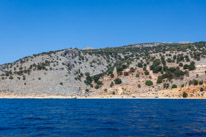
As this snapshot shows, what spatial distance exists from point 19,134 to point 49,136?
3915mm

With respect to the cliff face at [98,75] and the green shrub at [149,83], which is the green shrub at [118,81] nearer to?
the cliff face at [98,75]

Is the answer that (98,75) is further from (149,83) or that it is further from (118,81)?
(149,83)

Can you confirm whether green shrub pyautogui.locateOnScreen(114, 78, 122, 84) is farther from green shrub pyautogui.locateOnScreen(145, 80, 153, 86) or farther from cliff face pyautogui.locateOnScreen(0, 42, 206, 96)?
green shrub pyautogui.locateOnScreen(145, 80, 153, 86)

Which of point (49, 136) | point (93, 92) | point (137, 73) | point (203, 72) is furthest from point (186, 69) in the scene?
point (49, 136)

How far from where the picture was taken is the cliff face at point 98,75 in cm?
13975

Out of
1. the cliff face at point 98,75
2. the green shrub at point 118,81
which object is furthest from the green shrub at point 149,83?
the green shrub at point 118,81

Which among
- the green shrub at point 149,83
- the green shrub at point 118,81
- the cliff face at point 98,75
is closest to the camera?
the cliff face at point 98,75

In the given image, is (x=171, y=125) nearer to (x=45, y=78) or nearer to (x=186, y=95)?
(x=186, y=95)

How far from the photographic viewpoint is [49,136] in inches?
1114

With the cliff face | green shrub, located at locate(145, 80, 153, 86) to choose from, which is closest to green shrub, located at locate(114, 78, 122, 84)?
the cliff face

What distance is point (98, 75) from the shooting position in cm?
16338

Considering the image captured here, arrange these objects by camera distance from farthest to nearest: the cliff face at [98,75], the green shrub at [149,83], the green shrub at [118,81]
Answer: the green shrub at [118,81] → the green shrub at [149,83] → the cliff face at [98,75]

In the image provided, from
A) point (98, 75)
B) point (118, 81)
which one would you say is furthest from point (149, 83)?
point (98, 75)

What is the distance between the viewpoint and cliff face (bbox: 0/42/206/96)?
139750 mm
